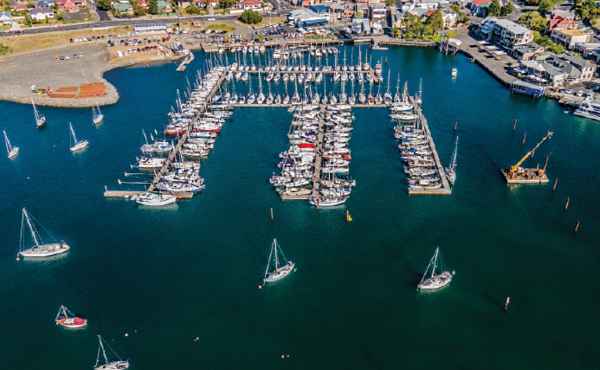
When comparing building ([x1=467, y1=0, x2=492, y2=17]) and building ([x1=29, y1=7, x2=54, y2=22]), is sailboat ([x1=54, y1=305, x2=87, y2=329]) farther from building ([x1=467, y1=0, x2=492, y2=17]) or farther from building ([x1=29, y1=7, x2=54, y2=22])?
building ([x1=467, y1=0, x2=492, y2=17])

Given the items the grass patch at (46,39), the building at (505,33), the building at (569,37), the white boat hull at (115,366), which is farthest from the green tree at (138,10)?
the white boat hull at (115,366)

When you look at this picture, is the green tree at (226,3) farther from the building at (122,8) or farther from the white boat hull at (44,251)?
the white boat hull at (44,251)

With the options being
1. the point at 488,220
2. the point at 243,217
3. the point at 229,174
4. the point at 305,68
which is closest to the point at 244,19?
the point at 305,68

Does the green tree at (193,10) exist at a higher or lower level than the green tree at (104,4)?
lower

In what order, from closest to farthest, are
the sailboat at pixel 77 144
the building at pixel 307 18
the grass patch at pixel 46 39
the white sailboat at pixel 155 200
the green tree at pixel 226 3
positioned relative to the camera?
1. the white sailboat at pixel 155 200
2. the sailboat at pixel 77 144
3. the grass patch at pixel 46 39
4. the building at pixel 307 18
5. the green tree at pixel 226 3

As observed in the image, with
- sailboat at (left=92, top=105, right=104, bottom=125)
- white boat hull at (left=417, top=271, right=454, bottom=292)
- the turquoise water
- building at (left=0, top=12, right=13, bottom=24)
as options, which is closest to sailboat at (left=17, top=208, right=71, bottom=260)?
the turquoise water

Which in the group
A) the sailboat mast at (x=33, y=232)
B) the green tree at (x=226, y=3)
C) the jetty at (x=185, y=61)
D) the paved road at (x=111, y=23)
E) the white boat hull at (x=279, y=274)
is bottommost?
the white boat hull at (x=279, y=274)
